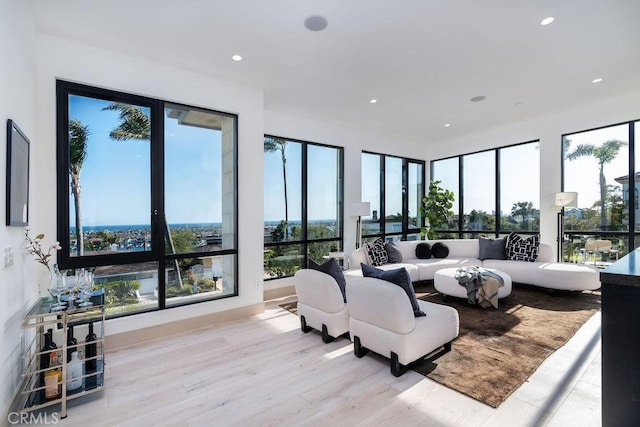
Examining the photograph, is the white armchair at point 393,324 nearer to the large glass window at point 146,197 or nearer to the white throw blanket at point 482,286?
the white throw blanket at point 482,286

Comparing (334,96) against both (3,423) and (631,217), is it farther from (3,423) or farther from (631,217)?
(631,217)

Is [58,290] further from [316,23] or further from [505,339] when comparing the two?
[505,339]

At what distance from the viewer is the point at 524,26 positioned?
297cm

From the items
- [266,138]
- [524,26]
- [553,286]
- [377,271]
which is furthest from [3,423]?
[553,286]

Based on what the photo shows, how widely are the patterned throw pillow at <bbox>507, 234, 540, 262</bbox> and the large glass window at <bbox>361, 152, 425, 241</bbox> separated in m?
2.44

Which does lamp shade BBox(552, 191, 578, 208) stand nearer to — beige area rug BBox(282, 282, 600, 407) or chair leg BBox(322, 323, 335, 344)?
beige area rug BBox(282, 282, 600, 407)

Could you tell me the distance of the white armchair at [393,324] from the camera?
8.32ft

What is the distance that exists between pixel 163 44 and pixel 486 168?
6.74m

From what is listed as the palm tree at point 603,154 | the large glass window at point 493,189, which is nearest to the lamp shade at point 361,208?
the large glass window at point 493,189

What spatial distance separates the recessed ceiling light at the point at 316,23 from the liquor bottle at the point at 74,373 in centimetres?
347

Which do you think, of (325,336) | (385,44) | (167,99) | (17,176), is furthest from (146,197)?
(385,44)

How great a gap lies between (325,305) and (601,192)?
551 centimetres

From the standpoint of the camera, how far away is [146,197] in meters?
3.61

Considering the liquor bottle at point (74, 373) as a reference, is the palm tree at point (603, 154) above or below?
above
